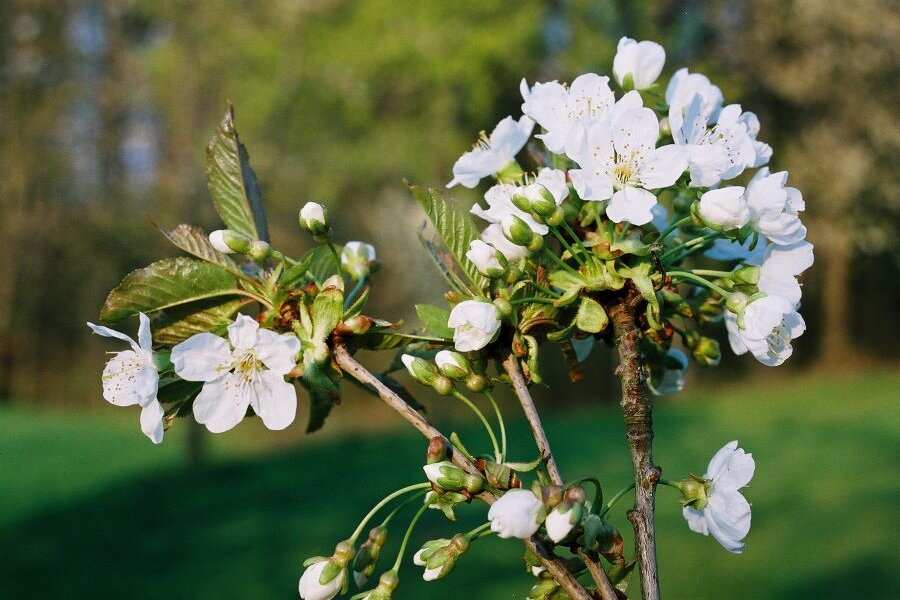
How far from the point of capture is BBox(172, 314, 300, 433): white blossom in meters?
0.74

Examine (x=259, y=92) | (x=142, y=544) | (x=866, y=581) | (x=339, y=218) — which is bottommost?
(x=866, y=581)

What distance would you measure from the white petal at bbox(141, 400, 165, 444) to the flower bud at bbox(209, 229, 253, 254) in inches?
5.9

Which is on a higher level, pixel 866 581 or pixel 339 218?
pixel 339 218

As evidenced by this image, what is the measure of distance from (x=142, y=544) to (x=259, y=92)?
6.96m

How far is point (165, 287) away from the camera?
0.83 metres

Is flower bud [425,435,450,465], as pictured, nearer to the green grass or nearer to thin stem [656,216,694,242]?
thin stem [656,216,694,242]

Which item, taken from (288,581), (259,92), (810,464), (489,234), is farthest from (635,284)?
(259,92)

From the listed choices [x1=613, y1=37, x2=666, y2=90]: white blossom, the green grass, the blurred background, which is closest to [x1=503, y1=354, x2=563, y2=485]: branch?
[x1=613, y1=37, x2=666, y2=90]: white blossom

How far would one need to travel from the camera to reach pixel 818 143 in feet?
39.1

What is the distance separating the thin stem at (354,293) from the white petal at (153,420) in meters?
0.17

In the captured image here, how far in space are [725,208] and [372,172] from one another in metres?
11.3

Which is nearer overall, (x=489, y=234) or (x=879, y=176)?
(x=489, y=234)

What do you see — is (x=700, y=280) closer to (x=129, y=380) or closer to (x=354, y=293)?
(x=354, y=293)

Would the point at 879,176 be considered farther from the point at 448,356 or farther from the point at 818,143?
the point at 448,356
